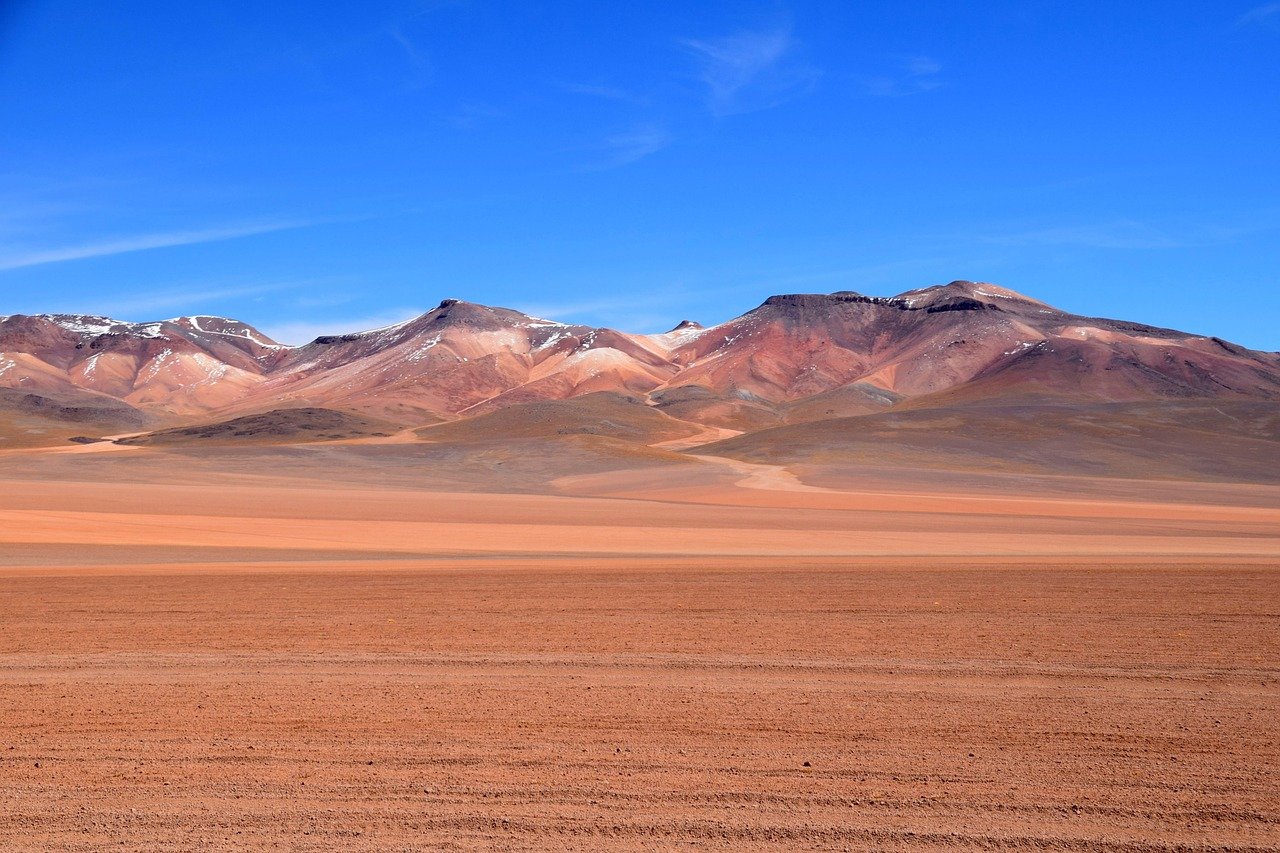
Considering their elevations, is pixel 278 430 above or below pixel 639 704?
above

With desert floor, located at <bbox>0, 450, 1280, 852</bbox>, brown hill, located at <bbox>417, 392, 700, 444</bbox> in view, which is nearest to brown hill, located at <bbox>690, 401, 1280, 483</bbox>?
brown hill, located at <bbox>417, 392, 700, 444</bbox>

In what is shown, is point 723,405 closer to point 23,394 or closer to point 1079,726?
point 23,394

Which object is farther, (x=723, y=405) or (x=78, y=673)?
(x=723, y=405)

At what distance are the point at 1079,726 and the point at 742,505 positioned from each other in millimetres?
44410

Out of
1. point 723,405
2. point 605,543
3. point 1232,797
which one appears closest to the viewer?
point 1232,797

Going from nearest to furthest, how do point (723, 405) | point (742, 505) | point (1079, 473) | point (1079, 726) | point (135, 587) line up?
point (1079, 726), point (135, 587), point (742, 505), point (1079, 473), point (723, 405)

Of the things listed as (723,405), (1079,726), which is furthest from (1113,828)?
(723,405)

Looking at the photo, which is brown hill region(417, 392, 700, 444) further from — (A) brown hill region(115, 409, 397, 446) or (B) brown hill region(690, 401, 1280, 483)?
(B) brown hill region(690, 401, 1280, 483)

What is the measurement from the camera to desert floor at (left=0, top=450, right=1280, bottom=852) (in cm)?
704

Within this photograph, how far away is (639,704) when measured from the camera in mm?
10055

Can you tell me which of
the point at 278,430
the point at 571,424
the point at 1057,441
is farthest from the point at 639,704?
the point at 278,430

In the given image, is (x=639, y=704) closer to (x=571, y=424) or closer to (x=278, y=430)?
(x=571, y=424)

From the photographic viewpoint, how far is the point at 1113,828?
273 inches

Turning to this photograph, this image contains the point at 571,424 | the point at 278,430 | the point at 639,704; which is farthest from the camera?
the point at 278,430
